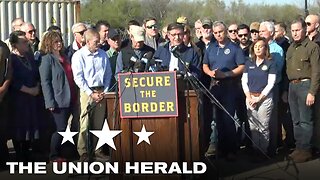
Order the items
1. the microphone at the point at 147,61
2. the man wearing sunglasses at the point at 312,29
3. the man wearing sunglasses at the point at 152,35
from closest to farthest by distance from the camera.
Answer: the microphone at the point at 147,61 < the man wearing sunglasses at the point at 312,29 < the man wearing sunglasses at the point at 152,35

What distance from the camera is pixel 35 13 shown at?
15547 mm

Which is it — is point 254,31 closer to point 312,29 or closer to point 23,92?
point 312,29

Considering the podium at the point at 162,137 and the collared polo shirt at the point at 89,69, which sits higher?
the collared polo shirt at the point at 89,69

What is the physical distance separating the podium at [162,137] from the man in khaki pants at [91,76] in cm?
150

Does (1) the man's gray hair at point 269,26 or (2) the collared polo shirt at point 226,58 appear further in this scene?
(1) the man's gray hair at point 269,26

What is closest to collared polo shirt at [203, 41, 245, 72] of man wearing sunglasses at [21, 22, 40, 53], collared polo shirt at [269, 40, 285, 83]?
collared polo shirt at [269, 40, 285, 83]

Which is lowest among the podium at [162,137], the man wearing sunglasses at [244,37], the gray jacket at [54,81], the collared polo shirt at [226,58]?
the podium at [162,137]

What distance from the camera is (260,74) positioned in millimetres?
8539

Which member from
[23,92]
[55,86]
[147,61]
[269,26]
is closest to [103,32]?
[55,86]

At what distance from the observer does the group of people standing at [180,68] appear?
8.34m

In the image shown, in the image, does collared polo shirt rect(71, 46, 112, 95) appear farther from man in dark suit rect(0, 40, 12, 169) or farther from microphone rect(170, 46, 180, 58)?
microphone rect(170, 46, 180, 58)

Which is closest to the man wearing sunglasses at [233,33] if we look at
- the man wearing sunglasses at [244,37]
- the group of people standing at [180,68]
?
the man wearing sunglasses at [244,37]

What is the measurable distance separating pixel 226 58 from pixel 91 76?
70.9 inches

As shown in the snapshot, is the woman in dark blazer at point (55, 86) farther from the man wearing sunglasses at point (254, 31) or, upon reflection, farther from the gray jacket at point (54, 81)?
the man wearing sunglasses at point (254, 31)
